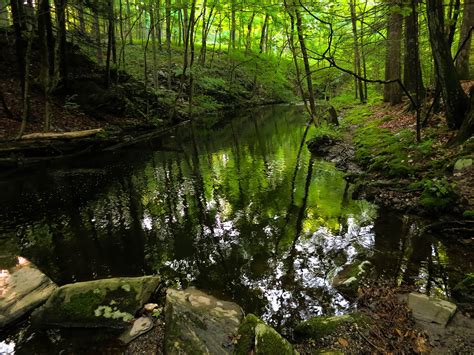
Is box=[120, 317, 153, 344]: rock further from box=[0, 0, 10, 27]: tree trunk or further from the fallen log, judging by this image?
box=[0, 0, 10, 27]: tree trunk

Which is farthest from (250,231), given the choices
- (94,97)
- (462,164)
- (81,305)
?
(94,97)

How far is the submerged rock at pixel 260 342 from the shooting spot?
3.13m

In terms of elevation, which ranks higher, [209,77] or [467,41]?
[467,41]

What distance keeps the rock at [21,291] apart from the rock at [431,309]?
16.0 ft

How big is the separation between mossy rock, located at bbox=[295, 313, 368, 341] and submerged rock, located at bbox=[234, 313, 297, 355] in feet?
1.54

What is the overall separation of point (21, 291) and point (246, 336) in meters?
3.24

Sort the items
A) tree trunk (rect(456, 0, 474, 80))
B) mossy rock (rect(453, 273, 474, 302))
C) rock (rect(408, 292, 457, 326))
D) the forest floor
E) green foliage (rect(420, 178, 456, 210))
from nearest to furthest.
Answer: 1. rock (rect(408, 292, 457, 326))
2. mossy rock (rect(453, 273, 474, 302))
3. green foliage (rect(420, 178, 456, 210))
4. tree trunk (rect(456, 0, 474, 80))
5. the forest floor

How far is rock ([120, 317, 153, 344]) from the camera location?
3648mm

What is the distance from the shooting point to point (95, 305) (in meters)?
3.98

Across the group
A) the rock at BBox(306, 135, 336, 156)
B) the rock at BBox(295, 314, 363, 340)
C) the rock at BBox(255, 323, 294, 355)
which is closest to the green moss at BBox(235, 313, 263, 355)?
the rock at BBox(255, 323, 294, 355)

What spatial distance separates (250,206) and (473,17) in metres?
10.8

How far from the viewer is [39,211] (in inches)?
301

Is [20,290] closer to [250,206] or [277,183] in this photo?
[250,206]

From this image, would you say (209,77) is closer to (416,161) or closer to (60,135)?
(60,135)
